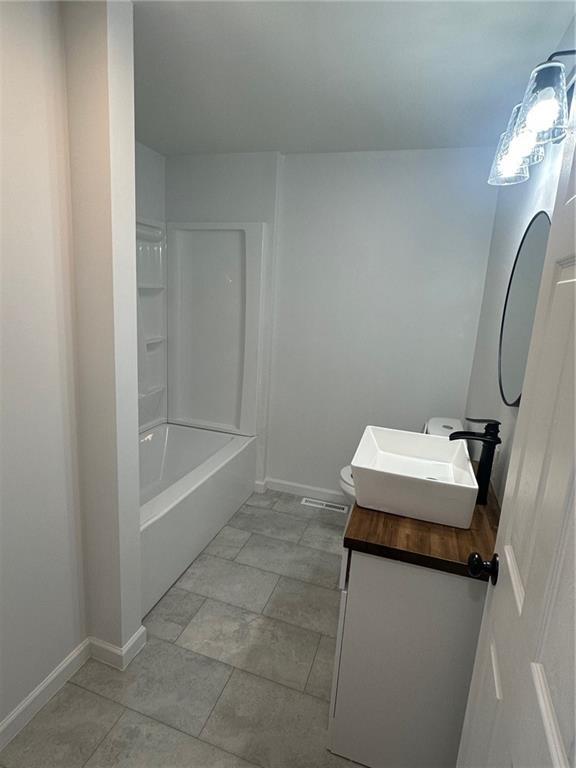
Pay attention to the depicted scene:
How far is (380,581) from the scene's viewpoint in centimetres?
123

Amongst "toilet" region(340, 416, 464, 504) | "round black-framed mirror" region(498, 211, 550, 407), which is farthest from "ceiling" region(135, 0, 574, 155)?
"toilet" region(340, 416, 464, 504)

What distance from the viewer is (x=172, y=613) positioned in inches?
78.2

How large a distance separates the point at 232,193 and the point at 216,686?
285cm

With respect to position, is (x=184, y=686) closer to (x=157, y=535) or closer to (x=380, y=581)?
(x=157, y=535)

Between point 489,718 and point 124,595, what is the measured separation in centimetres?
137

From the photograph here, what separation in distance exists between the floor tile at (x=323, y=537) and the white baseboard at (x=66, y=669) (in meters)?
1.16

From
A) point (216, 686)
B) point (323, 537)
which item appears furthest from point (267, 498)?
point (216, 686)

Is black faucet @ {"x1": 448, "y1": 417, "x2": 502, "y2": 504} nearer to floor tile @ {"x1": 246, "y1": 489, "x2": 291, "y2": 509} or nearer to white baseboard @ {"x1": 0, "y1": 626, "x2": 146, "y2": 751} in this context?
white baseboard @ {"x1": 0, "y1": 626, "x2": 146, "y2": 751}

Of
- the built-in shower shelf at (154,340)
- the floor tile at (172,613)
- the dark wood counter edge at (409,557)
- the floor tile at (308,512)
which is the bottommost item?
the floor tile at (172,613)

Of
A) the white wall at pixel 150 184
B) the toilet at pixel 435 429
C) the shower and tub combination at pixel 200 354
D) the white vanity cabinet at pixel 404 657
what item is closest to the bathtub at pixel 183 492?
the shower and tub combination at pixel 200 354

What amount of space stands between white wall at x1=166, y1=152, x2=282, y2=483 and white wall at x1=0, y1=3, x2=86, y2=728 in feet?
5.28

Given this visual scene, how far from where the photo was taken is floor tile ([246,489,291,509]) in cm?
307

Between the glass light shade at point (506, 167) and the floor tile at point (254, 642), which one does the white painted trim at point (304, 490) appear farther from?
the glass light shade at point (506, 167)

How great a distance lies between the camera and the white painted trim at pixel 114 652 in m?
1.68
